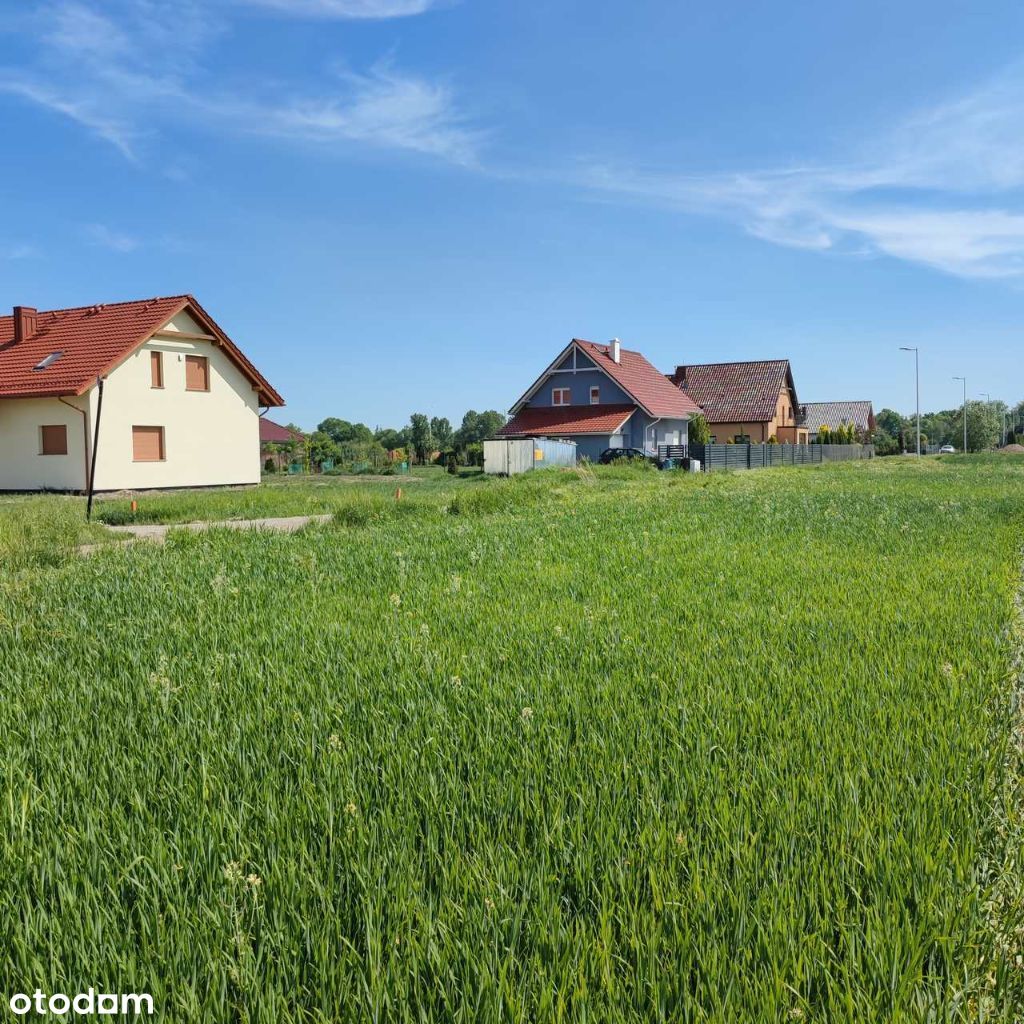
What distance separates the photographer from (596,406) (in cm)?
5041

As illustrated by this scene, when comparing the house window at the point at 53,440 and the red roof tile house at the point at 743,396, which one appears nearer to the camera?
the house window at the point at 53,440

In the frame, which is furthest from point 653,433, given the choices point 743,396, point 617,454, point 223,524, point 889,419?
point 889,419

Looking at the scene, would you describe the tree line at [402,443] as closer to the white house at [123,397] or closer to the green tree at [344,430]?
the green tree at [344,430]

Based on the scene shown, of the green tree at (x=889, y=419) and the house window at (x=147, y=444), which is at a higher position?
the green tree at (x=889, y=419)

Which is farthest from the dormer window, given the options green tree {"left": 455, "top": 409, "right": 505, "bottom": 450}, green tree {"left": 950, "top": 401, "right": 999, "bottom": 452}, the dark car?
green tree {"left": 950, "top": 401, "right": 999, "bottom": 452}

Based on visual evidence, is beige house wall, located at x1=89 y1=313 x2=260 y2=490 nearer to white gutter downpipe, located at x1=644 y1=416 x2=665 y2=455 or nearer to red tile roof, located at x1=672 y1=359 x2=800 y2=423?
white gutter downpipe, located at x1=644 y1=416 x2=665 y2=455

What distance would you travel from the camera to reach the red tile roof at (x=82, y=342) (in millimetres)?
28438

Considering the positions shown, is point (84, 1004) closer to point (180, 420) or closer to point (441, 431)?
point (180, 420)

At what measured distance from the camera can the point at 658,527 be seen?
12.2 metres

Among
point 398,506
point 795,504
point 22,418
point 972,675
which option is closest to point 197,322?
point 22,418

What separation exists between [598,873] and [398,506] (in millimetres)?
14621

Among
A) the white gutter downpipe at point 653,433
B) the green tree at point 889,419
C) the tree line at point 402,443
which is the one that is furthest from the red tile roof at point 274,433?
the green tree at point 889,419

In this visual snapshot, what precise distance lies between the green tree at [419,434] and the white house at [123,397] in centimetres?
4027

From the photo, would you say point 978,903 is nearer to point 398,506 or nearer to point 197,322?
point 398,506
